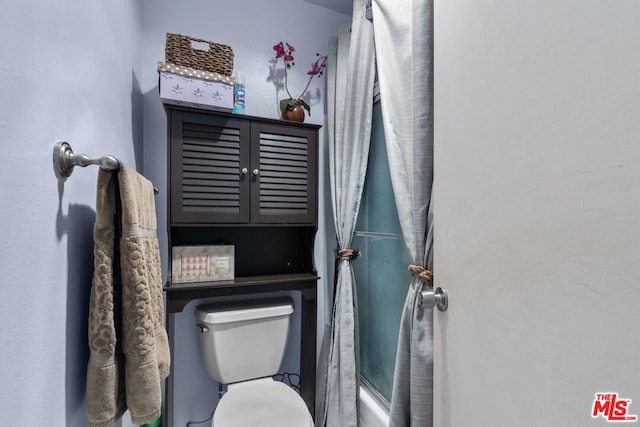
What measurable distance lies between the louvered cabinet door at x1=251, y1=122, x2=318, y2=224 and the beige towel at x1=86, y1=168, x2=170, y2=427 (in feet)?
2.53

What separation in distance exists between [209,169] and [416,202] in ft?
3.09

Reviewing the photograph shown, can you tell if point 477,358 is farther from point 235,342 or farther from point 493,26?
point 235,342

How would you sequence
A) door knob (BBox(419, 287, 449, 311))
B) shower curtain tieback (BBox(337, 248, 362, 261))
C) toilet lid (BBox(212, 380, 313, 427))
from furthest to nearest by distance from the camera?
shower curtain tieback (BBox(337, 248, 362, 261)), toilet lid (BBox(212, 380, 313, 427)), door knob (BBox(419, 287, 449, 311))

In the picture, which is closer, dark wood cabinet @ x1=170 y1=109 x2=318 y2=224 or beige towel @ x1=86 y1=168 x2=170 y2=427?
beige towel @ x1=86 y1=168 x2=170 y2=427

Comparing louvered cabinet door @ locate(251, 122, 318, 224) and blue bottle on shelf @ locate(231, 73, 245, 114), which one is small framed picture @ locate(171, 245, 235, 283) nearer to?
louvered cabinet door @ locate(251, 122, 318, 224)

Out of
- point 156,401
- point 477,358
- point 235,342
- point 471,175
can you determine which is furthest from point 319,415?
point 471,175

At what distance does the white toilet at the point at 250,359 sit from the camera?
1.24 metres

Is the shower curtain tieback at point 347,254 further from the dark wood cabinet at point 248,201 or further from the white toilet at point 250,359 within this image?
the white toilet at point 250,359

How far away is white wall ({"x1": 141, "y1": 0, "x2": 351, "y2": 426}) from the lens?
146 centimetres

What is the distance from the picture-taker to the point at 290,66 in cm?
170

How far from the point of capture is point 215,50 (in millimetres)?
1300

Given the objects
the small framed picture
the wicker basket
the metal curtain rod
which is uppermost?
the wicker basket

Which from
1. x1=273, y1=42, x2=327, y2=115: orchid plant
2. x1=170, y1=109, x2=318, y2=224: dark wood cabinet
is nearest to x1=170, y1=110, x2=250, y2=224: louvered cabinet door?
x1=170, y1=109, x2=318, y2=224: dark wood cabinet
